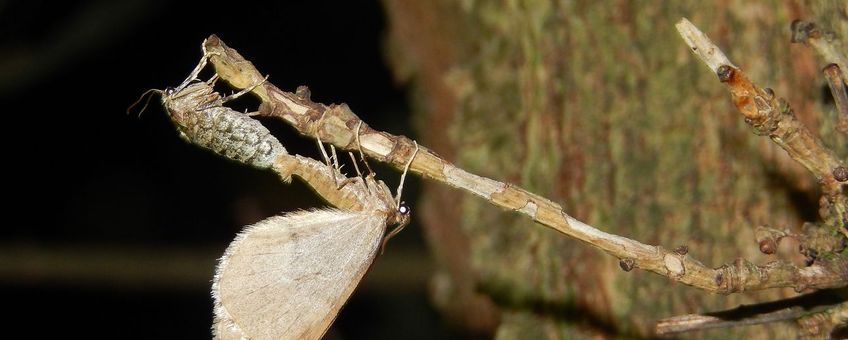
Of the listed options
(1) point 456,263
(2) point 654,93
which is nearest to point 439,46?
(1) point 456,263

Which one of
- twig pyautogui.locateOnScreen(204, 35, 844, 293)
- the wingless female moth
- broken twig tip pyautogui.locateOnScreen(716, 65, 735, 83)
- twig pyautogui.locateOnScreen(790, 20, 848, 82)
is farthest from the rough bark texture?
the wingless female moth

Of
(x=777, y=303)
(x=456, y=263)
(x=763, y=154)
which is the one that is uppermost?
(x=763, y=154)

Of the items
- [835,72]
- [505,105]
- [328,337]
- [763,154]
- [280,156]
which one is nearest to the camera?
[835,72]

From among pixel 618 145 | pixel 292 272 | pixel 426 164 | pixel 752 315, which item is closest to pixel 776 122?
pixel 752 315

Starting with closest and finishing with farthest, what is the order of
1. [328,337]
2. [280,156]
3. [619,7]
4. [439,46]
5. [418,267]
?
1. [280,156]
2. [619,7]
3. [328,337]
4. [439,46]
5. [418,267]

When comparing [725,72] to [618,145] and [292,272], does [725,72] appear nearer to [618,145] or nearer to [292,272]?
[292,272]

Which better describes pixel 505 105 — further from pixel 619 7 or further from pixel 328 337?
pixel 328 337

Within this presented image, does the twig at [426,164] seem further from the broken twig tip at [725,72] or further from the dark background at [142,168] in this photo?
the dark background at [142,168]

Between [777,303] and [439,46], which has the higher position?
[439,46]
